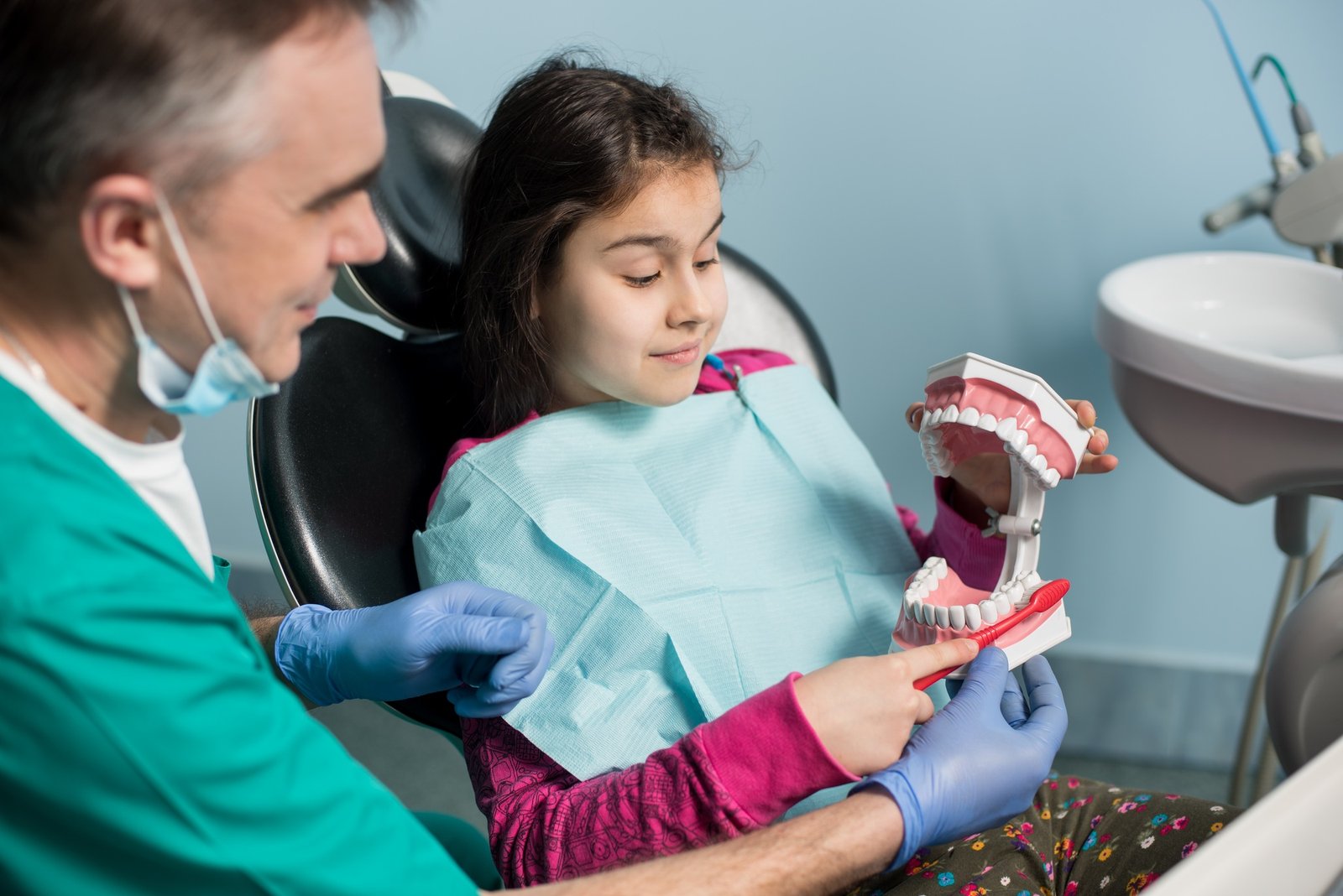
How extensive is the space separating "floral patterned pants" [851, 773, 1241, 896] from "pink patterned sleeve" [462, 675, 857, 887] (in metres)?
0.15

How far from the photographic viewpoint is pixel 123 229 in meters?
0.62

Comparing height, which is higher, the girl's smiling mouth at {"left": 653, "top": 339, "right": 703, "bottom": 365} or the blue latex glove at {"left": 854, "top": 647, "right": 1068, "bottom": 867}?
the girl's smiling mouth at {"left": 653, "top": 339, "right": 703, "bottom": 365}

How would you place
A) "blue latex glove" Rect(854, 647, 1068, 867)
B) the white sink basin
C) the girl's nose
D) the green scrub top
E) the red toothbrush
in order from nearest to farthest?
1. the green scrub top
2. "blue latex glove" Rect(854, 647, 1068, 867)
3. the red toothbrush
4. the girl's nose
5. the white sink basin

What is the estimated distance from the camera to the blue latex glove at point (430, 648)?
922mm

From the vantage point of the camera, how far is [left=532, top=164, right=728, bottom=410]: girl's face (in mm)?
1041

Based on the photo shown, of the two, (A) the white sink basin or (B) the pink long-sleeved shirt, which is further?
(A) the white sink basin

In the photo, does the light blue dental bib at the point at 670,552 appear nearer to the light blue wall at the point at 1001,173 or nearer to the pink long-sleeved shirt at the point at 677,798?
the pink long-sleeved shirt at the point at 677,798

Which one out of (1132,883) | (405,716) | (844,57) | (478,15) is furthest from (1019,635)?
(478,15)

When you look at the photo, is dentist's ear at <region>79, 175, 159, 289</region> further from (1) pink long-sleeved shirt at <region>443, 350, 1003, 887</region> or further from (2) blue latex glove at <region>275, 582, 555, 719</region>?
(1) pink long-sleeved shirt at <region>443, 350, 1003, 887</region>

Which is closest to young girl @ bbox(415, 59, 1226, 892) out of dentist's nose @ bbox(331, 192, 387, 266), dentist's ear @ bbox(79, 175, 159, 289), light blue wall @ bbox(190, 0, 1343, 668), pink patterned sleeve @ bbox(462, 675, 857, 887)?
pink patterned sleeve @ bbox(462, 675, 857, 887)

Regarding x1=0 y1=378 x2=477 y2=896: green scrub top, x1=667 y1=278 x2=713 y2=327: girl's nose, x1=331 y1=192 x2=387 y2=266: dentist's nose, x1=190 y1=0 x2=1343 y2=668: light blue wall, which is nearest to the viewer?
x1=0 y1=378 x2=477 y2=896: green scrub top

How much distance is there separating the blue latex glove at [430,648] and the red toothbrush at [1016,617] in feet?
1.11

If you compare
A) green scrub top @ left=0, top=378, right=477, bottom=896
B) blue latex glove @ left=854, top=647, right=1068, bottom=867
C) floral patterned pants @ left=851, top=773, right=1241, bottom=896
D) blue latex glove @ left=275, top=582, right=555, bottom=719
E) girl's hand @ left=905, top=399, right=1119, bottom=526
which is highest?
green scrub top @ left=0, top=378, right=477, bottom=896

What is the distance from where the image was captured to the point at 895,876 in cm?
96
